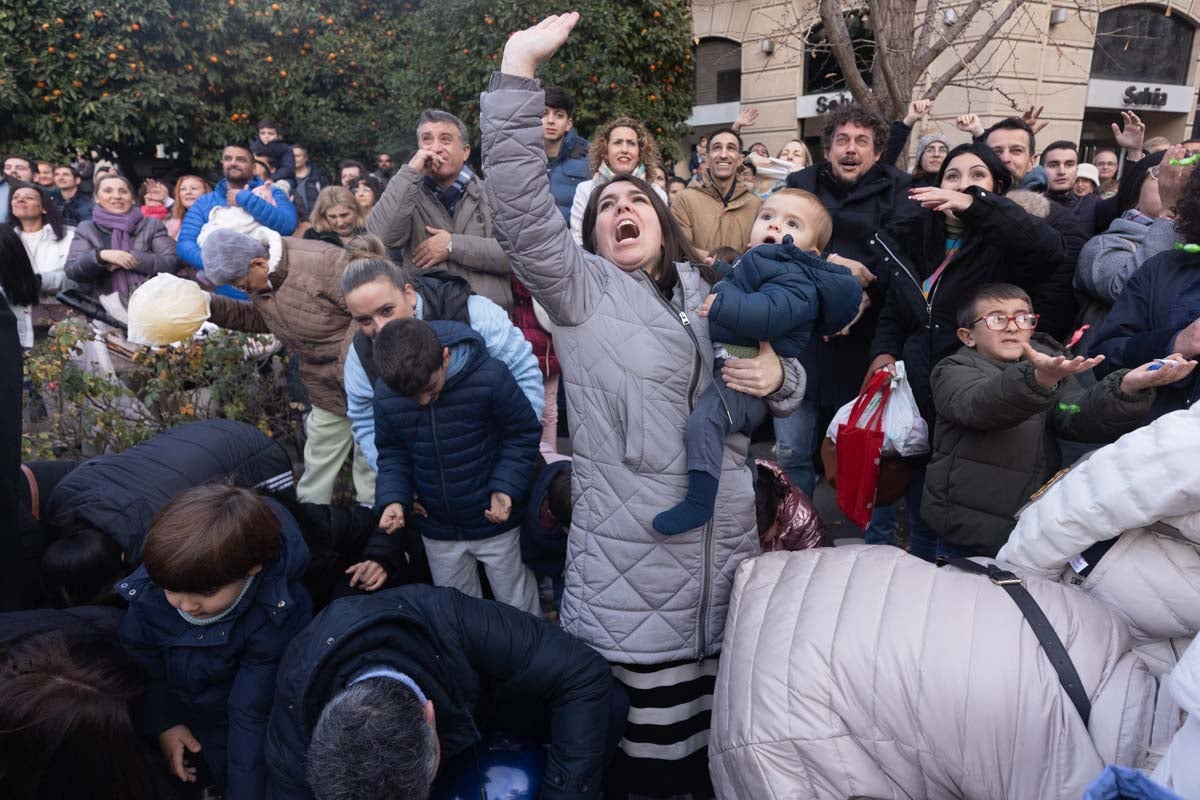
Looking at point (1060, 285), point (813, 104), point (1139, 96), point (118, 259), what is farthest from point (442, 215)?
point (1139, 96)

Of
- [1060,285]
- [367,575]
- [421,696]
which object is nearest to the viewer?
[421,696]

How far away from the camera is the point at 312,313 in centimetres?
355

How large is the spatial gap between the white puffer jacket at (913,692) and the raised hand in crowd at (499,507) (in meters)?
1.08

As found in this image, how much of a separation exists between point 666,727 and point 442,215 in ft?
8.53

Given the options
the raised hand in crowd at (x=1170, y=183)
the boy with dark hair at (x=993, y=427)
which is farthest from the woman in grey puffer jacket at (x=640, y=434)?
the raised hand in crowd at (x=1170, y=183)

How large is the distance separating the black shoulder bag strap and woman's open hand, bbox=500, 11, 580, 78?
4.95 ft

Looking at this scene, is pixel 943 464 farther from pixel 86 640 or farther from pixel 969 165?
pixel 86 640

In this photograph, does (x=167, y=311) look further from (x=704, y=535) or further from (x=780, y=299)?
(x=780, y=299)

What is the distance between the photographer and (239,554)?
2029 mm

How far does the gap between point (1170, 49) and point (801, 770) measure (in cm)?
1721

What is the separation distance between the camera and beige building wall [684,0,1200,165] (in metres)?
11.3

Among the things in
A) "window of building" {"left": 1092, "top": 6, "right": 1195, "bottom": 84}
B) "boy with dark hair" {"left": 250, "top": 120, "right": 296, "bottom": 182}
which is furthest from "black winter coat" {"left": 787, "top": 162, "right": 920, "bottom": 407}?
"window of building" {"left": 1092, "top": 6, "right": 1195, "bottom": 84}

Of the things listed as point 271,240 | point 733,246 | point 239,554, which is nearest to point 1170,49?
point 733,246

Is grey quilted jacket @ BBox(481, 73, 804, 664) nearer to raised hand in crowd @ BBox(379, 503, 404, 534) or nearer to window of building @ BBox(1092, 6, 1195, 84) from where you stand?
raised hand in crowd @ BBox(379, 503, 404, 534)
